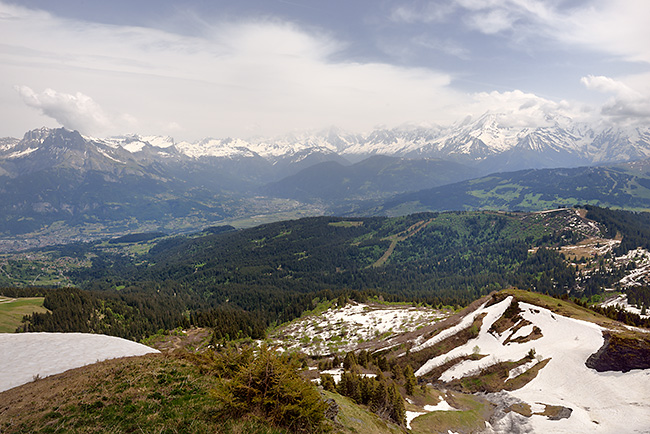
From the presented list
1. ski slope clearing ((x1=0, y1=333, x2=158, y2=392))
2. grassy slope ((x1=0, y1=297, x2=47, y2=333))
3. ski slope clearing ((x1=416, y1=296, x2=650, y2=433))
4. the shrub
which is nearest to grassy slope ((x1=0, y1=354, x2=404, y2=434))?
the shrub

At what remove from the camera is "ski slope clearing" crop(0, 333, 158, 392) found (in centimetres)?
2777

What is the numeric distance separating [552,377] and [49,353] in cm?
5632

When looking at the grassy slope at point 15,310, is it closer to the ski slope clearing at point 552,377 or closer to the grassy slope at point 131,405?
the grassy slope at point 131,405

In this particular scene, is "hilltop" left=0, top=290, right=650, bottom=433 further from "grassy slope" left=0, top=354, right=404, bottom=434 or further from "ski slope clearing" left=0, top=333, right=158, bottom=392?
"ski slope clearing" left=0, top=333, right=158, bottom=392

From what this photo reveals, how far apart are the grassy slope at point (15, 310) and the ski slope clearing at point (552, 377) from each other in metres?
96.6

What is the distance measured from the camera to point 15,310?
8831cm

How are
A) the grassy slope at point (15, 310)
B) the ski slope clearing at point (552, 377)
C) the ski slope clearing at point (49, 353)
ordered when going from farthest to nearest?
1. the grassy slope at point (15, 310)
2. the ski slope clearing at point (552, 377)
3. the ski slope clearing at point (49, 353)

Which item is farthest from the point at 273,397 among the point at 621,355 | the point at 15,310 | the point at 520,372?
the point at 15,310

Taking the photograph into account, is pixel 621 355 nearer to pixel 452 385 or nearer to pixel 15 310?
pixel 452 385

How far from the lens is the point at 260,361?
16.9 meters

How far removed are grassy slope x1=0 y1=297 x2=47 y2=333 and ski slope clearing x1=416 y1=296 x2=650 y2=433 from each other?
9663 cm

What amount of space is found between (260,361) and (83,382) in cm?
1580

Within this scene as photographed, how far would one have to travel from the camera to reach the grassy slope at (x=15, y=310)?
76.4 m

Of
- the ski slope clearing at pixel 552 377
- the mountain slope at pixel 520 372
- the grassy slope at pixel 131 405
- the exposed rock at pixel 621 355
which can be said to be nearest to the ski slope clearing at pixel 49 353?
the grassy slope at pixel 131 405
